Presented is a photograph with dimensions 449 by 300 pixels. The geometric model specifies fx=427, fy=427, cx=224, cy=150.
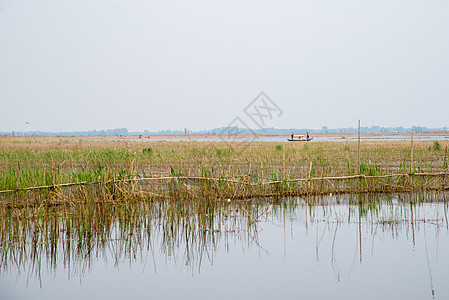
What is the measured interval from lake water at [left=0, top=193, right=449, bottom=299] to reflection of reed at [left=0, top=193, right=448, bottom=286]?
0.02 m

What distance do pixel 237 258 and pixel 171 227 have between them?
1.53m

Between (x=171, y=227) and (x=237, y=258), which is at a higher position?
(x=171, y=227)

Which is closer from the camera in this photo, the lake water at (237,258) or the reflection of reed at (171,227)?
the lake water at (237,258)

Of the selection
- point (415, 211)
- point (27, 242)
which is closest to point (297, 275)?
point (27, 242)

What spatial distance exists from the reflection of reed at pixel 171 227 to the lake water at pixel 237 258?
0.8 inches

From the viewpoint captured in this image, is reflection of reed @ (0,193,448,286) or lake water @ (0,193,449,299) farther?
reflection of reed @ (0,193,448,286)

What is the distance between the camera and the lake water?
4.50 m

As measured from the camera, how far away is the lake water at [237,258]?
4500 mm

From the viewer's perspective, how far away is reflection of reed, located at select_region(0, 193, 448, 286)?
5437 mm

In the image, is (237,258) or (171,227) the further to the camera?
(171,227)

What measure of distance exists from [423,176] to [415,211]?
131 inches

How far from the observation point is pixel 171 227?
666 centimetres

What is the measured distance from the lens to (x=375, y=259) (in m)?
5.48

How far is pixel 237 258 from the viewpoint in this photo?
18.1 feet
